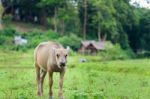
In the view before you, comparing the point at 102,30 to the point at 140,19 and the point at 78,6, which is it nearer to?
the point at 78,6

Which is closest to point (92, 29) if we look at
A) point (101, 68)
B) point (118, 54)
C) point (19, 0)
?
point (19, 0)

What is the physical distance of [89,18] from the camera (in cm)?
8250

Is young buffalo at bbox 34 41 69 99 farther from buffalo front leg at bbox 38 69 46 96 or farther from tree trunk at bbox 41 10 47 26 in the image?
tree trunk at bbox 41 10 47 26

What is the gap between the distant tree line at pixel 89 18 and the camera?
78.6 m

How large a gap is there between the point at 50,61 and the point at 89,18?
68.3 metres

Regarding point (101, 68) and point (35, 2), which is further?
point (35, 2)

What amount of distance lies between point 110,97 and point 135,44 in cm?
7609

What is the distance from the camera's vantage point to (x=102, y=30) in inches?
3221

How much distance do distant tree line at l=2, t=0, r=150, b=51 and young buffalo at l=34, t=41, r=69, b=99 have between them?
Answer: 2348 inches

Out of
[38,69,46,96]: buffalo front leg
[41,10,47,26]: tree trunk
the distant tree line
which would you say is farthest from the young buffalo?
[41,10,47,26]: tree trunk

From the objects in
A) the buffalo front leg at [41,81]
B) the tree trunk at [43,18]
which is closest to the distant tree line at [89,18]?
the tree trunk at [43,18]

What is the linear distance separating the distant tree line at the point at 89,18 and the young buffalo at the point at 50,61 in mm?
59649

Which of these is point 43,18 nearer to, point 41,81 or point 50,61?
point 41,81

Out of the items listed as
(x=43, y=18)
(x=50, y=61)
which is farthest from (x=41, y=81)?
(x=43, y=18)
